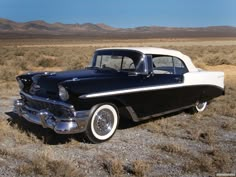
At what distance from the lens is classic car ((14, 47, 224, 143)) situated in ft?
18.2

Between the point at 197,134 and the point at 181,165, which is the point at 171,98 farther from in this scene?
the point at 181,165

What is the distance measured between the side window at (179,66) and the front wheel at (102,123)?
1954 millimetres

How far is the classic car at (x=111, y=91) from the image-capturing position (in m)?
5.56

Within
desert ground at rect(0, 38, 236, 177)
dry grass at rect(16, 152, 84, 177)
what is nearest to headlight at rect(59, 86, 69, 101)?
desert ground at rect(0, 38, 236, 177)

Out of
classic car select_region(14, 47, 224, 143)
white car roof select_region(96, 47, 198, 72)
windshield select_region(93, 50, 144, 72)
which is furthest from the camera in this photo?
white car roof select_region(96, 47, 198, 72)

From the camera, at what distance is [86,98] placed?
5520 mm

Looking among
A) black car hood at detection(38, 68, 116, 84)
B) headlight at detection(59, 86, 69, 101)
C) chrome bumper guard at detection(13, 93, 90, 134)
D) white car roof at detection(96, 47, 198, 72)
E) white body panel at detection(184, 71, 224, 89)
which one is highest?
white car roof at detection(96, 47, 198, 72)

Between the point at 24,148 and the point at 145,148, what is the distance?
196cm

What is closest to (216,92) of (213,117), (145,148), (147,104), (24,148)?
(213,117)

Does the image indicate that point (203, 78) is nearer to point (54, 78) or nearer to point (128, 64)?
point (128, 64)

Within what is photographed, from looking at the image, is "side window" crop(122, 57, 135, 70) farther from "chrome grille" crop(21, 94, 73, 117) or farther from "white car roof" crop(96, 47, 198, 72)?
"chrome grille" crop(21, 94, 73, 117)

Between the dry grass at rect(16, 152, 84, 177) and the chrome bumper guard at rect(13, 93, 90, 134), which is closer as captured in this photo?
the dry grass at rect(16, 152, 84, 177)

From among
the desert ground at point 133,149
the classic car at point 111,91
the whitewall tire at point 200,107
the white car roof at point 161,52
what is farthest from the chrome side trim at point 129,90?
the whitewall tire at point 200,107

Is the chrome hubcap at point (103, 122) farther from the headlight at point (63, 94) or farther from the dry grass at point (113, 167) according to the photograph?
the dry grass at point (113, 167)
